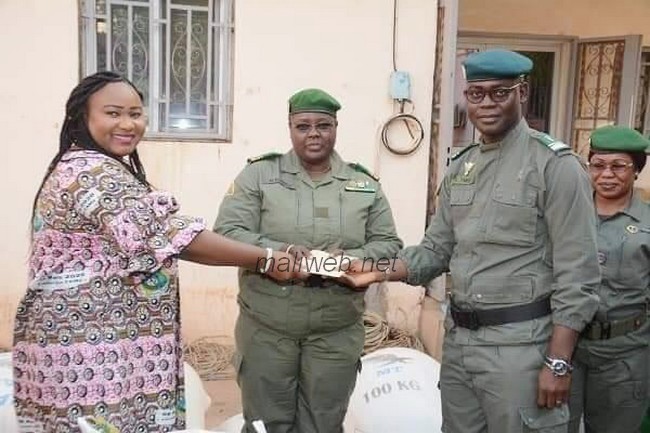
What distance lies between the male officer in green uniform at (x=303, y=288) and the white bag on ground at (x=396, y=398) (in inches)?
12.0

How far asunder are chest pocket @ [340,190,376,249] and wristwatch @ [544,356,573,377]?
3.19ft

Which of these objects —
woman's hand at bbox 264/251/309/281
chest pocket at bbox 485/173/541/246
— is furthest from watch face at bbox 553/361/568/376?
woman's hand at bbox 264/251/309/281

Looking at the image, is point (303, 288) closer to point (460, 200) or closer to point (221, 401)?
point (460, 200)

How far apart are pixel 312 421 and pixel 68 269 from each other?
1361 mm

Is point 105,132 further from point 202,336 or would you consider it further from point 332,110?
point 202,336

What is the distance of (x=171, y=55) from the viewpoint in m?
4.54

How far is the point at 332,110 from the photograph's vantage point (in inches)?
A: 111

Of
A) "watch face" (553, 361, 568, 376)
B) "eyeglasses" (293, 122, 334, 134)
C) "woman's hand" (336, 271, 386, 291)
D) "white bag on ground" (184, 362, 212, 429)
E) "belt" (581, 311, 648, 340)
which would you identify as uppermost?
"eyeglasses" (293, 122, 334, 134)

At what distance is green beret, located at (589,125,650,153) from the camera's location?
8.84 feet

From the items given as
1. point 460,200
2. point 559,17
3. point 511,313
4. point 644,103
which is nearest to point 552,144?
point 460,200

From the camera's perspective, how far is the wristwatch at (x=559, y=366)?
6.68ft

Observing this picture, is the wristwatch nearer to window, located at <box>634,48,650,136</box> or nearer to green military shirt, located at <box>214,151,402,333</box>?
green military shirt, located at <box>214,151,402,333</box>

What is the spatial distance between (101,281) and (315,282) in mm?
1038

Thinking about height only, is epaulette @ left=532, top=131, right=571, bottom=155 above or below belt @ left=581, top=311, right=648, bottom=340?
above
